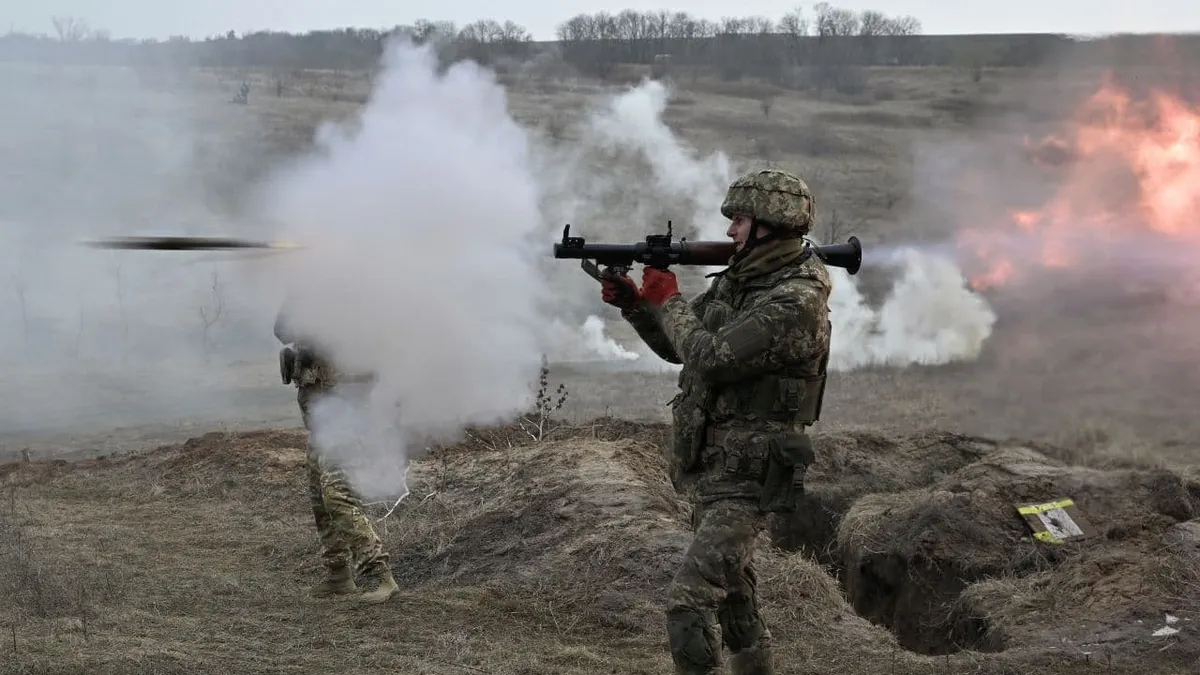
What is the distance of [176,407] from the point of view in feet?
54.6

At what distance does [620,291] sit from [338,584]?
10.9ft

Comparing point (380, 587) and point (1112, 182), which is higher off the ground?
point (1112, 182)

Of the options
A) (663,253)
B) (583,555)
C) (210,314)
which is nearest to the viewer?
(663,253)

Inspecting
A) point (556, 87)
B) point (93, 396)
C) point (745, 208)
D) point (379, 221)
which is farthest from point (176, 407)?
point (556, 87)

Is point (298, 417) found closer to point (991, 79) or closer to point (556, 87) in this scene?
point (991, 79)

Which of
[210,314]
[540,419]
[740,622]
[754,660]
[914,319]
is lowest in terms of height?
[210,314]

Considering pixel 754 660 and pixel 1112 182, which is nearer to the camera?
pixel 754 660

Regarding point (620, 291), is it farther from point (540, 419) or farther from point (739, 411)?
point (540, 419)

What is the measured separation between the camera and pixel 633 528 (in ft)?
26.8

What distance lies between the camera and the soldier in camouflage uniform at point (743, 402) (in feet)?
15.9

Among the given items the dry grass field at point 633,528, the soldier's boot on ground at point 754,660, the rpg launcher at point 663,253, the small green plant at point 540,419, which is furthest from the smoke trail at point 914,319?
the soldier's boot on ground at point 754,660

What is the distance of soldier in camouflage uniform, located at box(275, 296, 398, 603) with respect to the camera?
23.5 ft

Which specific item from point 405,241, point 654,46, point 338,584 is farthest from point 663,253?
point 654,46

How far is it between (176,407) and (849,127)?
2869cm
